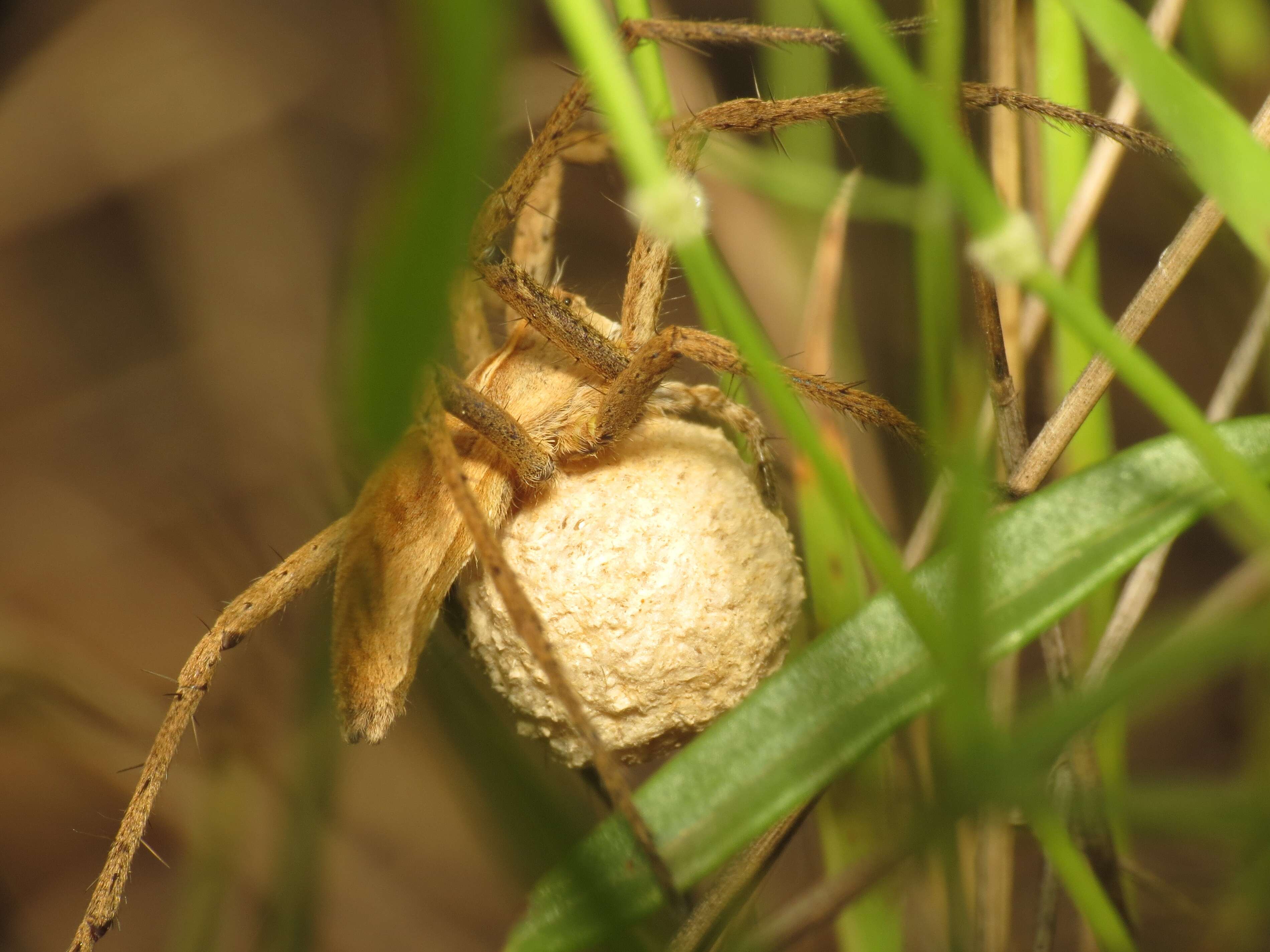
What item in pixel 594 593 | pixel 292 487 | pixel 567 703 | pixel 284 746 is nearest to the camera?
pixel 567 703

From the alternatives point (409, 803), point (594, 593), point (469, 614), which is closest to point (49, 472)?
point (409, 803)

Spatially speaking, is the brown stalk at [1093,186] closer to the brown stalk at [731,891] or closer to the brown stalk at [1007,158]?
the brown stalk at [1007,158]

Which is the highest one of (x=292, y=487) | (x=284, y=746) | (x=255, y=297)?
(x=255, y=297)

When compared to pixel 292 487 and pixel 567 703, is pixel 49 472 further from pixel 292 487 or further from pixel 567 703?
pixel 567 703

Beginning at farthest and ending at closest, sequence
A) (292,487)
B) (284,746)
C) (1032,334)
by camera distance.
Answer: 1. (292,487)
2. (284,746)
3. (1032,334)

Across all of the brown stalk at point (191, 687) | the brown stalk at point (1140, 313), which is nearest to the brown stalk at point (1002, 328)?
the brown stalk at point (1140, 313)

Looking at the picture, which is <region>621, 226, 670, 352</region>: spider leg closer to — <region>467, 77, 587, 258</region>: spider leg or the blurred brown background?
<region>467, 77, 587, 258</region>: spider leg
